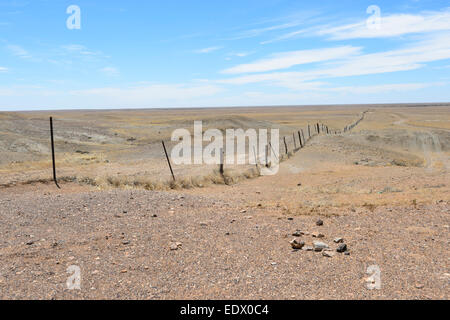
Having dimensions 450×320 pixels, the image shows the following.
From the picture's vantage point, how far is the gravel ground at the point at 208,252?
512cm

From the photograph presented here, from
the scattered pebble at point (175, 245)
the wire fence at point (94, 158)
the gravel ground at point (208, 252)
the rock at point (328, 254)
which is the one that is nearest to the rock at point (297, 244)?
the gravel ground at point (208, 252)

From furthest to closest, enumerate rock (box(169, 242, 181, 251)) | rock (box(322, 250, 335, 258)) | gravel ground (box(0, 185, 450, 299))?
rock (box(169, 242, 181, 251)) < rock (box(322, 250, 335, 258)) < gravel ground (box(0, 185, 450, 299))

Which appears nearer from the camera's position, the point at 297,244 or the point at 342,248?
the point at 342,248

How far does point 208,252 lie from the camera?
657 centimetres

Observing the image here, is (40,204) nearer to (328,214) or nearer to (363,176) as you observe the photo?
(328,214)

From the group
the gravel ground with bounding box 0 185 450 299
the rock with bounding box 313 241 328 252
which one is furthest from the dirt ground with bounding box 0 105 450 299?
the rock with bounding box 313 241 328 252

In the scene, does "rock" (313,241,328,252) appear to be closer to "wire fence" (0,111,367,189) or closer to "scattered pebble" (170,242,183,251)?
"scattered pebble" (170,242,183,251)

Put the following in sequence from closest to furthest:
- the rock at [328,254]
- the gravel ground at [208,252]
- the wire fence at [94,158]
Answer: the gravel ground at [208,252]
the rock at [328,254]
the wire fence at [94,158]

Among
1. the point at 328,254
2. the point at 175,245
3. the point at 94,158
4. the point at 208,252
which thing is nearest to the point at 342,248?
the point at 328,254

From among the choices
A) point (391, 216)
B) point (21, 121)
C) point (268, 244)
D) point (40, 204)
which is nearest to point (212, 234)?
point (268, 244)

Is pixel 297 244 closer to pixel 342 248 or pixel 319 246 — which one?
pixel 319 246

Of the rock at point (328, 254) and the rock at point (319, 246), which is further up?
the rock at point (319, 246)

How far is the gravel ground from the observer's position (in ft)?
16.8

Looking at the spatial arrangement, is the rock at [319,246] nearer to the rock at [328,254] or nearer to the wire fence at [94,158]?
the rock at [328,254]
